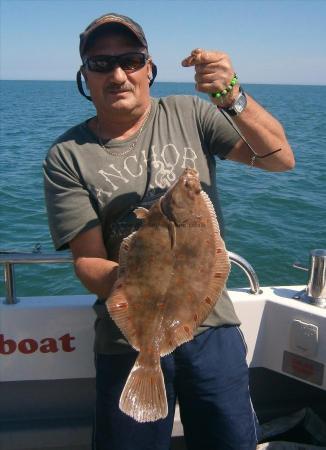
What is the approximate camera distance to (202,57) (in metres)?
2.24

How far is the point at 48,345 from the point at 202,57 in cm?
214

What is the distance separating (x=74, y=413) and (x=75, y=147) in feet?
7.01

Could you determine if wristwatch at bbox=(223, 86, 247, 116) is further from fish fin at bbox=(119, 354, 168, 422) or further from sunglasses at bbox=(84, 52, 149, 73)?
fish fin at bbox=(119, 354, 168, 422)

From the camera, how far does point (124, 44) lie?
2.59 meters

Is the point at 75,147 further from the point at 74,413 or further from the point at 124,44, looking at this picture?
the point at 74,413

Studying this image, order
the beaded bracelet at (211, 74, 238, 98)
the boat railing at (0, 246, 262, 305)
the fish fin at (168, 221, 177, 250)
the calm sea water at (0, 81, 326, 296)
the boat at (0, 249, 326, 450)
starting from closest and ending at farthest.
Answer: the fish fin at (168, 221, 177, 250) < the beaded bracelet at (211, 74, 238, 98) < the boat railing at (0, 246, 262, 305) < the boat at (0, 249, 326, 450) < the calm sea water at (0, 81, 326, 296)

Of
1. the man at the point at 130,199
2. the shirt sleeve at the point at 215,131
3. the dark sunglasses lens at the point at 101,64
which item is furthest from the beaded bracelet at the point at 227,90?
the dark sunglasses lens at the point at 101,64

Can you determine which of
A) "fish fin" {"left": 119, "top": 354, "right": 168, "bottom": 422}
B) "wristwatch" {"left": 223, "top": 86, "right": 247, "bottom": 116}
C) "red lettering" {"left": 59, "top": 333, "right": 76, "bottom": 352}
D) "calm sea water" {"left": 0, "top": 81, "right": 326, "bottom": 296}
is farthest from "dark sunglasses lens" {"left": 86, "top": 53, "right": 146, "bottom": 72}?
"calm sea water" {"left": 0, "top": 81, "right": 326, "bottom": 296}

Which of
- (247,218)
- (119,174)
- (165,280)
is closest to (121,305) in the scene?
(165,280)

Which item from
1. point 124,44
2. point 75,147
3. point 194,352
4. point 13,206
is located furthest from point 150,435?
point 13,206

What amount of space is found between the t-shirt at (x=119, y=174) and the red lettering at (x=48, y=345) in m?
0.76

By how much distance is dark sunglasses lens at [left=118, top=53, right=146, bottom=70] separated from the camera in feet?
8.36

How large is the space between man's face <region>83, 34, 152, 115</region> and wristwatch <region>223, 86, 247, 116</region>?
0.52m

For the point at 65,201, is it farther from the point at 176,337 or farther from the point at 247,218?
the point at 247,218
